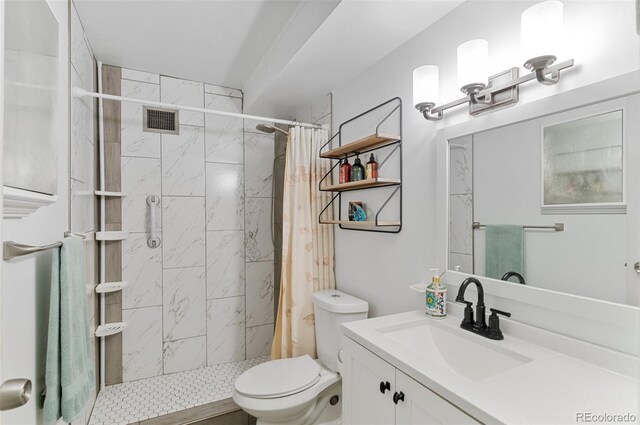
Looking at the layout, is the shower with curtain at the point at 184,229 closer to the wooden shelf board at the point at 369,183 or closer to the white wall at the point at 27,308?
the wooden shelf board at the point at 369,183

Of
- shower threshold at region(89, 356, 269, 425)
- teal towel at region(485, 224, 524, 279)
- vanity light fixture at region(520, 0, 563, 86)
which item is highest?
vanity light fixture at region(520, 0, 563, 86)

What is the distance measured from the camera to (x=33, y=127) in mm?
883

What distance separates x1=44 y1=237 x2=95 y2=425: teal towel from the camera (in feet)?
3.20

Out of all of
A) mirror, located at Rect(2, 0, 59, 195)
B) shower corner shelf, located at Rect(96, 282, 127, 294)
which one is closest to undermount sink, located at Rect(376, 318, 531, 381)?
mirror, located at Rect(2, 0, 59, 195)

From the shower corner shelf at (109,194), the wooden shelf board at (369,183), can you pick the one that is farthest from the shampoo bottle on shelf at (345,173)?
the shower corner shelf at (109,194)

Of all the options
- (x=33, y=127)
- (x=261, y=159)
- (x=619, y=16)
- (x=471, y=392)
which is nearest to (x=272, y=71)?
(x=261, y=159)

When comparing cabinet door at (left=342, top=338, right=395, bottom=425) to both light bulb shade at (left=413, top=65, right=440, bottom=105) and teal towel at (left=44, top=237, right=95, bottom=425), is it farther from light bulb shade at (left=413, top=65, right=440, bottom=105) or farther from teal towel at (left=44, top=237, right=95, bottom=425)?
light bulb shade at (left=413, top=65, right=440, bottom=105)

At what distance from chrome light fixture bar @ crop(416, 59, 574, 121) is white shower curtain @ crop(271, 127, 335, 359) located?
1.09 metres

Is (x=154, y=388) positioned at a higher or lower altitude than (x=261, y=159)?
lower

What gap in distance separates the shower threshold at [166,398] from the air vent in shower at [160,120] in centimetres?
186

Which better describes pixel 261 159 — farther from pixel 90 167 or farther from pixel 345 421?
pixel 345 421

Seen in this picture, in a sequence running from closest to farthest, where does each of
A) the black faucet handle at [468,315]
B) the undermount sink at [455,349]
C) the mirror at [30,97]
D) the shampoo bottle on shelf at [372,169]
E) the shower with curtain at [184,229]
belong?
the mirror at [30,97] → the undermount sink at [455,349] → the black faucet handle at [468,315] → the shampoo bottle on shelf at [372,169] → the shower with curtain at [184,229]

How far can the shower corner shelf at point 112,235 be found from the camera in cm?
216

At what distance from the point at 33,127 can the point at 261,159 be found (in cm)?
200
